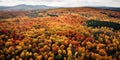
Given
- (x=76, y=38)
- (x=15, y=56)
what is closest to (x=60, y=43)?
(x=76, y=38)

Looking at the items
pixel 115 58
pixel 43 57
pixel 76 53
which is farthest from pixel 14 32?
pixel 115 58

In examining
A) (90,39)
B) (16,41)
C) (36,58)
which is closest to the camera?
(36,58)

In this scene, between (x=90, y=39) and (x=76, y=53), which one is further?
(x=90, y=39)

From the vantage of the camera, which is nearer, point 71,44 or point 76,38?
point 71,44

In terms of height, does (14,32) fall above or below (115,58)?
above

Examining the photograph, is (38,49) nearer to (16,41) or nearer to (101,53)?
(16,41)

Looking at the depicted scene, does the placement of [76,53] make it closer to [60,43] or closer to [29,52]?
[60,43]

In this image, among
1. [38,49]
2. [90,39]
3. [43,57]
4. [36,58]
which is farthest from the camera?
[90,39]

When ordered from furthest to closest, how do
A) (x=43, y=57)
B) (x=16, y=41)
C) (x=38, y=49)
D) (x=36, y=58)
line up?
1. (x=16, y=41)
2. (x=38, y=49)
3. (x=43, y=57)
4. (x=36, y=58)

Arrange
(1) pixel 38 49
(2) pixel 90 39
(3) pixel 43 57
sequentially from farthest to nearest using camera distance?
(2) pixel 90 39 → (1) pixel 38 49 → (3) pixel 43 57
